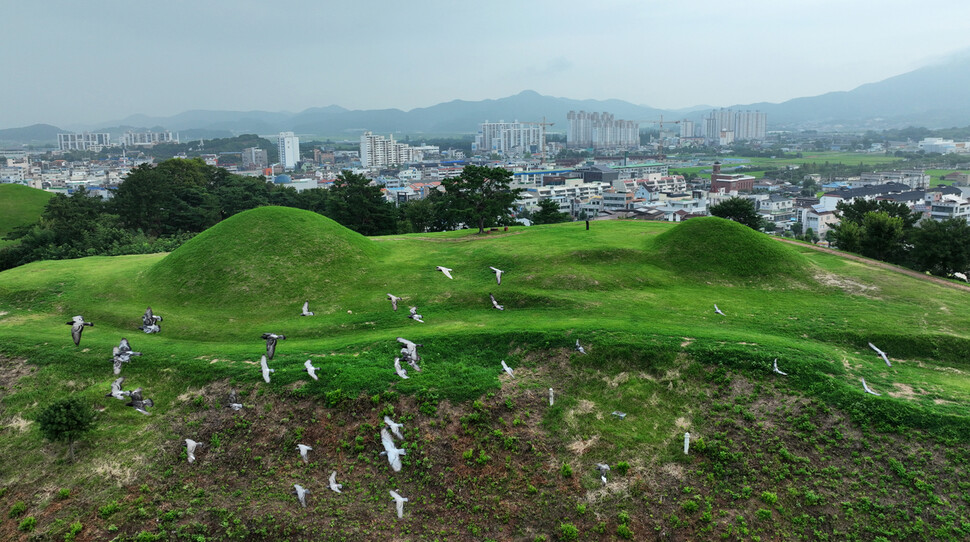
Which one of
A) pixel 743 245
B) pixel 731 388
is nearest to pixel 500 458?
pixel 731 388

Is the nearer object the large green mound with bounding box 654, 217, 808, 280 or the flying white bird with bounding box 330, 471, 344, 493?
the flying white bird with bounding box 330, 471, 344, 493

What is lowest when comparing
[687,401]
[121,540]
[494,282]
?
[121,540]

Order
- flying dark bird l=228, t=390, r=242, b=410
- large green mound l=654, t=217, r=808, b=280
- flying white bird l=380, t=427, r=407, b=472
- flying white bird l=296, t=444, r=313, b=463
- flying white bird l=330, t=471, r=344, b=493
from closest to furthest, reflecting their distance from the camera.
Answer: flying white bird l=330, t=471, r=344, b=493 → flying white bird l=380, t=427, r=407, b=472 → flying white bird l=296, t=444, r=313, b=463 → flying dark bird l=228, t=390, r=242, b=410 → large green mound l=654, t=217, r=808, b=280

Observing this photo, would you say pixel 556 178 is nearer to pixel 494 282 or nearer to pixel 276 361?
pixel 494 282

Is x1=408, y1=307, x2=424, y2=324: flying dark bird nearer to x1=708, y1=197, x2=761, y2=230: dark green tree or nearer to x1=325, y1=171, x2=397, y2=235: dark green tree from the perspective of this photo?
x1=325, y1=171, x2=397, y2=235: dark green tree

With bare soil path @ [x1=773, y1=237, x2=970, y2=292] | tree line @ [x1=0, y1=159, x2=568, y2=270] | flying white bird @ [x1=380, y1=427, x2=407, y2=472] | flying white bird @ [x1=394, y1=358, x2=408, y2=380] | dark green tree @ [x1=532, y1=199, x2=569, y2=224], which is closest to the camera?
flying white bird @ [x1=380, y1=427, x2=407, y2=472]

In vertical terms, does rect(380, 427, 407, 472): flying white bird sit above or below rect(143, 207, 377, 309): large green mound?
below

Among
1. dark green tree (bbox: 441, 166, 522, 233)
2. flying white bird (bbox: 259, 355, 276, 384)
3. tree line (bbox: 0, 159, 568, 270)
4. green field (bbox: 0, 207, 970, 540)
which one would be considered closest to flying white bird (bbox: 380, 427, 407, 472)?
green field (bbox: 0, 207, 970, 540)
